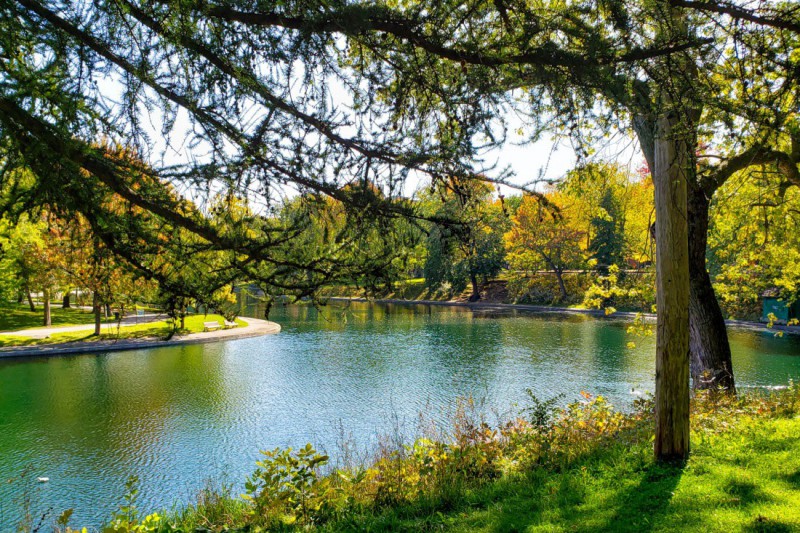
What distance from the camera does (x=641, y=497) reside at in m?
3.86

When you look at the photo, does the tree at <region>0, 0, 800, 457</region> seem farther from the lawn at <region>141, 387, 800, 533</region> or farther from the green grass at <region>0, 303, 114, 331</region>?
the green grass at <region>0, 303, 114, 331</region>

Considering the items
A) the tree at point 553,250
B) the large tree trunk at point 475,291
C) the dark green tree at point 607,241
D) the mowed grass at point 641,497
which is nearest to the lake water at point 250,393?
the mowed grass at point 641,497

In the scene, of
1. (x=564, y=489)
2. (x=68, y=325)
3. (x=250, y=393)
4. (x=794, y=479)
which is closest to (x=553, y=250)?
(x=250, y=393)

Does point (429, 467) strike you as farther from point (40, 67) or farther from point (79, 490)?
point (79, 490)

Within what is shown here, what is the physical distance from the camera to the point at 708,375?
705cm

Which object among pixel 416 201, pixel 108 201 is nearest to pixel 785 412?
pixel 416 201

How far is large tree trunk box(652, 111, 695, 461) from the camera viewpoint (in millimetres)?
4605

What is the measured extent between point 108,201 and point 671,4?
3.38m

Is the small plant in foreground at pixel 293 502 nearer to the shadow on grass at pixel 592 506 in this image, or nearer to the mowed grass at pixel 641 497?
the mowed grass at pixel 641 497

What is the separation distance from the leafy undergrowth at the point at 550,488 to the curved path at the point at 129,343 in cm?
1203

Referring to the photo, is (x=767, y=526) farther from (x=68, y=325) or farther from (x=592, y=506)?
(x=68, y=325)

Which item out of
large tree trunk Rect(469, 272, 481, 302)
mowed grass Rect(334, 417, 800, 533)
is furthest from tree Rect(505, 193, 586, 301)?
mowed grass Rect(334, 417, 800, 533)

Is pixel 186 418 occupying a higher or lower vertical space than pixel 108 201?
lower

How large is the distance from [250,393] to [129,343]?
8.62m
